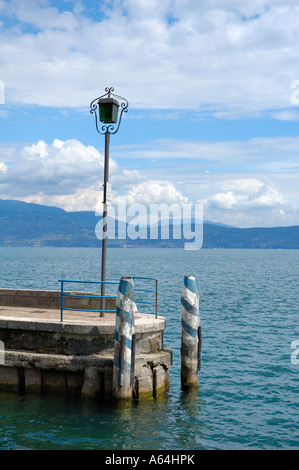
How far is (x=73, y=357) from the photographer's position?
1233 centimetres

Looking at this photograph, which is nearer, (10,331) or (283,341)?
(10,331)

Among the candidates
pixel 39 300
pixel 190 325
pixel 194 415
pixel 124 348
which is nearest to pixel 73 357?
pixel 124 348

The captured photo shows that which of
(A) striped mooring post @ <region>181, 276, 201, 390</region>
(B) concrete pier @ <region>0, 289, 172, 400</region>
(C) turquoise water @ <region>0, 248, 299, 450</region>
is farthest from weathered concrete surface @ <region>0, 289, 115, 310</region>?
(C) turquoise water @ <region>0, 248, 299, 450</region>

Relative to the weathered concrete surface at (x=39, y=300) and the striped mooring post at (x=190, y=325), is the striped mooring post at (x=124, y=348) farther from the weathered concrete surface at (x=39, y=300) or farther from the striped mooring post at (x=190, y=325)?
the weathered concrete surface at (x=39, y=300)

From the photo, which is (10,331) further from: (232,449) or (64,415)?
(232,449)

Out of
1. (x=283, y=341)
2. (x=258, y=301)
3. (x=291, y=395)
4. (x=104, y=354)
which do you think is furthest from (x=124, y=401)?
(x=258, y=301)

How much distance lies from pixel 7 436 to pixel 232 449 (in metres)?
4.77

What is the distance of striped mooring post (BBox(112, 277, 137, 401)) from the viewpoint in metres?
11.7

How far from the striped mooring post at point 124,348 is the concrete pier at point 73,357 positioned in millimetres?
451

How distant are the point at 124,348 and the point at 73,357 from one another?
4.67 ft

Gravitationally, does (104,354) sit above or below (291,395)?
above

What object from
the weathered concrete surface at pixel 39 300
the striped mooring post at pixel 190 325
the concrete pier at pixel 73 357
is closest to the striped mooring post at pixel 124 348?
the concrete pier at pixel 73 357
